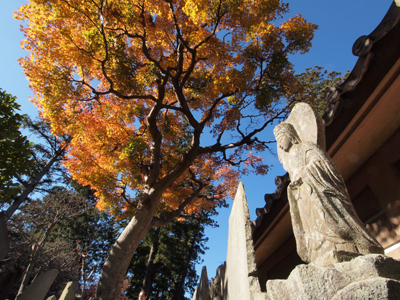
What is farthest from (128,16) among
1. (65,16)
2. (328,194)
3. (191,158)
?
(328,194)

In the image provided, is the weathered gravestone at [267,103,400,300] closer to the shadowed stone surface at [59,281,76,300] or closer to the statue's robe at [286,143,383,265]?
the statue's robe at [286,143,383,265]

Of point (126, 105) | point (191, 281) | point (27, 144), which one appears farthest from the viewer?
point (191, 281)

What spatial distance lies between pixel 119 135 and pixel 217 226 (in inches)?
559

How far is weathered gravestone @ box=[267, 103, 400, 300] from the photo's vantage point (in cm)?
123

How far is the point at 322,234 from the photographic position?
66.7 inches

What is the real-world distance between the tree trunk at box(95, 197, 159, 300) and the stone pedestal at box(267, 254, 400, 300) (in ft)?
16.0

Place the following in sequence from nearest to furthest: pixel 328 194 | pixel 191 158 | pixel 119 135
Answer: pixel 328 194
pixel 191 158
pixel 119 135

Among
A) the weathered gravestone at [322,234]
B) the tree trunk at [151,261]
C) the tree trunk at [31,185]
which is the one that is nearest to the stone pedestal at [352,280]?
the weathered gravestone at [322,234]

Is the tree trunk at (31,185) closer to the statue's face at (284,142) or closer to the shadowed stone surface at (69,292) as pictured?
the shadowed stone surface at (69,292)

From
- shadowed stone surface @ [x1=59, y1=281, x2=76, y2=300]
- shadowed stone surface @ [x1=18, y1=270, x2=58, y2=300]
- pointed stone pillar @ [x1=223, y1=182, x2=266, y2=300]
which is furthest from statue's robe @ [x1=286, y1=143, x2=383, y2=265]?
shadowed stone surface @ [x1=18, y1=270, x2=58, y2=300]

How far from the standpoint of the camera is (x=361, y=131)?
10.5 ft

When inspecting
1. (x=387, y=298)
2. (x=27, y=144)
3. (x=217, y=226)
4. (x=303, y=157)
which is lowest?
(x=387, y=298)

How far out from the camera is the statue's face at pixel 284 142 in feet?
8.00

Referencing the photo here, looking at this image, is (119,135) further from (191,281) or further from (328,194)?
(191,281)
